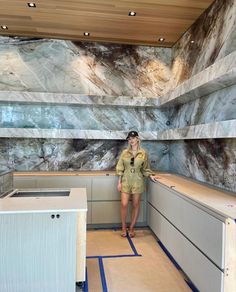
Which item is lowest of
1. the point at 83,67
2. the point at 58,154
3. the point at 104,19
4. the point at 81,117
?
the point at 58,154

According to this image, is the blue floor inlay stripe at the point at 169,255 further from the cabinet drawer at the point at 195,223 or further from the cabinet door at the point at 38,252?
the cabinet door at the point at 38,252

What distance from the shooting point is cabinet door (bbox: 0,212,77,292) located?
82.4 inches

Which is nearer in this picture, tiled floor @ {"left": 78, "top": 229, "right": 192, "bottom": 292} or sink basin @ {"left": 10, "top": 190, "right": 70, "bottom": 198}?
tiled floor @ {"left": 78, "top": 229, "right": 192, "bottom": 292}

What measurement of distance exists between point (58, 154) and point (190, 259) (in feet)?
9.33

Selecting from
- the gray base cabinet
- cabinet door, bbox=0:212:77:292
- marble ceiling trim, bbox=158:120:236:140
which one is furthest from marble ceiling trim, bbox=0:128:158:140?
cabinet door, bbox=0:212:77:292

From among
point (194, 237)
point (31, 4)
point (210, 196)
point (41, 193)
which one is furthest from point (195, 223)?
point (31, 4)

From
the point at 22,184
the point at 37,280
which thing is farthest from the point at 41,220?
the point at 22,184

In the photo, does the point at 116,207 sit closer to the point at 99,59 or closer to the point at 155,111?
the point at 155,111

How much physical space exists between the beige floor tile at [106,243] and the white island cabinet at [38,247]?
3.62ft

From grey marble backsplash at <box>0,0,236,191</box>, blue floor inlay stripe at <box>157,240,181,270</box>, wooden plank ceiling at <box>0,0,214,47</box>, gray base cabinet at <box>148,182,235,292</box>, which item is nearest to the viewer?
gray base cabinet at <box>148,182,235,292</box>

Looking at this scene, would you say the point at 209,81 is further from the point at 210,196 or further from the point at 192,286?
the point at 192,286

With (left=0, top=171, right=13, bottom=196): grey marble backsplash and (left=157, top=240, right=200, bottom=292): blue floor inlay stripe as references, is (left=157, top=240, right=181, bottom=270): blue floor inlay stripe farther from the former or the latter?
(left=0, top=171, right=13, bottom=196): grey marble backsplash

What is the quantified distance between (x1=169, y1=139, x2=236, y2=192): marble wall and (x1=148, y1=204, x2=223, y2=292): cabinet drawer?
2.56 ft

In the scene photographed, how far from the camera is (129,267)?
9.43ft
